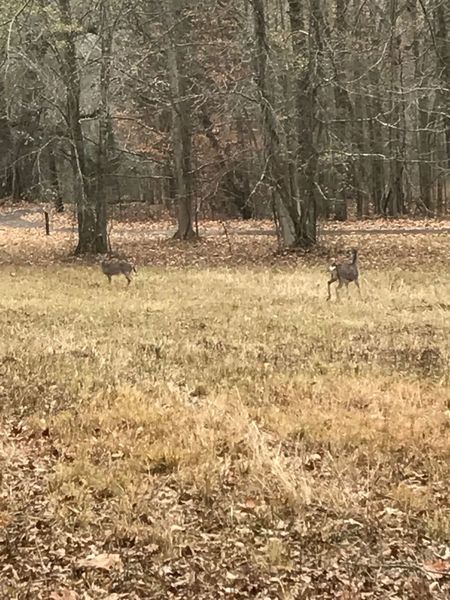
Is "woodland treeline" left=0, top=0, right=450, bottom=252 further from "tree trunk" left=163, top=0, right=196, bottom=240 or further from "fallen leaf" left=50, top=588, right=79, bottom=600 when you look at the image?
"fallen leaf" left=50, top=588, right=79, bottom=600

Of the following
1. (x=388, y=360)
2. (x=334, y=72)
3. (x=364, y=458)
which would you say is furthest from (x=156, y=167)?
(x=364, y=458)

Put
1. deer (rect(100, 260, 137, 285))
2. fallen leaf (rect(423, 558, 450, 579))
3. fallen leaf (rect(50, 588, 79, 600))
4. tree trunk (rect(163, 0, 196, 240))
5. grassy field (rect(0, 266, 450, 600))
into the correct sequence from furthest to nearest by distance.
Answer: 1. tree trunk (rect(163, 0, 196, 240))
2. deer (rect(100, 260, 137, 285))
3. grassy field (rect(0, 266, 450, 600))
4. fallen leaf (rect(423, 558, 450, 579))
5. fallen leaf (rect(50, 588, 79, 600))

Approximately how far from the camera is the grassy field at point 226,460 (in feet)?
15.2

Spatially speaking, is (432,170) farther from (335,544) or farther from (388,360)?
(335,544)

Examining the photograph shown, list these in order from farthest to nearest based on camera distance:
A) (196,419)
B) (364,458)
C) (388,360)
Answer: (388,360)
(196,419)
(364,458)

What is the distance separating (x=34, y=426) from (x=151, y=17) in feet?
72.6

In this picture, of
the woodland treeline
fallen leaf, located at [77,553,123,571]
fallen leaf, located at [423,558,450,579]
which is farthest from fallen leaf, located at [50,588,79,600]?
the woodland treeline

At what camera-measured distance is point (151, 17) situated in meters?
27.0

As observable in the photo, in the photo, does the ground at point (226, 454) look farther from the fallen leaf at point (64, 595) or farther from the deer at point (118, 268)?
the deer at point (118, 268)

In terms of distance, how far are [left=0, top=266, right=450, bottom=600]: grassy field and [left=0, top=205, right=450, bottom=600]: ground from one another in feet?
0.05

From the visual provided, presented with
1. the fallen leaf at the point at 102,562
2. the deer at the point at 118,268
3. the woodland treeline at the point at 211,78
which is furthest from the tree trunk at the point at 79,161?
the fallen leaf at the point at 102,562

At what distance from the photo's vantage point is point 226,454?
251 inches

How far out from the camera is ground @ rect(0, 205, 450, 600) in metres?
4.64

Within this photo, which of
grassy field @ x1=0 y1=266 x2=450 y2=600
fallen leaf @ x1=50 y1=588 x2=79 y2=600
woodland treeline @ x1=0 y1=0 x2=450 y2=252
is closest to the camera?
fallen leaf @ x1=50 y1=588 x2=79 y2=600
